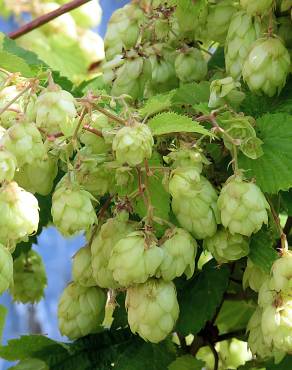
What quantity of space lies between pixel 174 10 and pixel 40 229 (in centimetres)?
44

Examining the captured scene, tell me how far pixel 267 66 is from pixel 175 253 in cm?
27

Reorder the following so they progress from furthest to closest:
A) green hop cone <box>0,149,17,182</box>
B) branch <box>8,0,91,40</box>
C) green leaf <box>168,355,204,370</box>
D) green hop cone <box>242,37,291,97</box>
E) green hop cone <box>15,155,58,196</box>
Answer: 1. branch <box>8,0,91,40</box>
2. green leaf <box>168,355,204,370</box>
3. green hop cone <box>242,37,291,97</box>
4. green hop cone <box>15,155,58,196</box>
5. green hop cone <box>0,149,17,182</box>

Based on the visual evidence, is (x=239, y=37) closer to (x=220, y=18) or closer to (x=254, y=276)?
(x=220, y=18)

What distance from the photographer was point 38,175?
43.2 inches

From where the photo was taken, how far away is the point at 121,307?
56.3 inches

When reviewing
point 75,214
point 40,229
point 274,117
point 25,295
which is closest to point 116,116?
point 75,214

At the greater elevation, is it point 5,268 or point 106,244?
point 5,268

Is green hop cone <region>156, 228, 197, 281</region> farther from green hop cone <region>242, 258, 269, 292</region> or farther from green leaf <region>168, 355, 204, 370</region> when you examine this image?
green leaf <region>168, 355, 204, 370</region>

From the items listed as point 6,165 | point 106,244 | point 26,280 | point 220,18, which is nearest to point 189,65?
point 220,18

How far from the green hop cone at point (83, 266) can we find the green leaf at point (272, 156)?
0.78 ft

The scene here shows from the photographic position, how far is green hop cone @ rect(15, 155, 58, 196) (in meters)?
1.09

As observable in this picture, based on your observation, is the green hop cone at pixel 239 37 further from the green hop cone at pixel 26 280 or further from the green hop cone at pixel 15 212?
the green hop cone at pixel 26 280

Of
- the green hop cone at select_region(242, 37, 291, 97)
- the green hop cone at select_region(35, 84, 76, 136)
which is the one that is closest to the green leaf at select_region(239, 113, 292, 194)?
the green hop cone at select_region(242, 37, 291, 97)

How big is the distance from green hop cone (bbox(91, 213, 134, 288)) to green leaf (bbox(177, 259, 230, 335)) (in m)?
0.22
